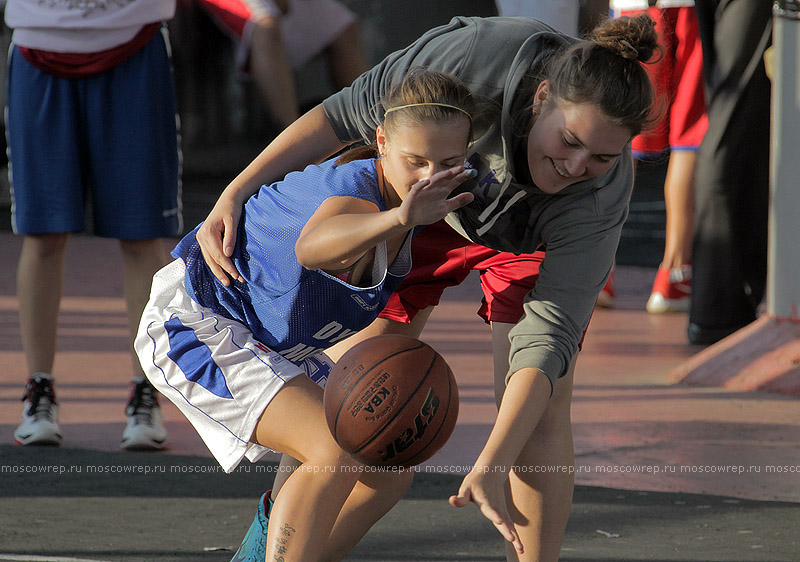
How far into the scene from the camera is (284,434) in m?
3.01

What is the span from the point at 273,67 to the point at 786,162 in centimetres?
436

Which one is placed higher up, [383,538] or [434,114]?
[434,114]

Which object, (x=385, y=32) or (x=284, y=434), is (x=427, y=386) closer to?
(x=284, y=434)

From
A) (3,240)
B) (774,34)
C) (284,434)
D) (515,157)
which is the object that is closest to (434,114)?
(515,157)

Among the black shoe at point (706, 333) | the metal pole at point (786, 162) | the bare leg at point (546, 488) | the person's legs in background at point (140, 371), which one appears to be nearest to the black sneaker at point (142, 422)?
the person's legs in background at point (140, 371)

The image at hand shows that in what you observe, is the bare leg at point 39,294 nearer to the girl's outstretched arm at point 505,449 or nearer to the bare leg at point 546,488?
the bare leg at point 546,488

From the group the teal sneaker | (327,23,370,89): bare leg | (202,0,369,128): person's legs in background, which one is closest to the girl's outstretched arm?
the teal sneaker

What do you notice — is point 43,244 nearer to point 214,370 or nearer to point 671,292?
point 214,370

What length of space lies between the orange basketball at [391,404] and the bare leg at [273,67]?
5775 mm

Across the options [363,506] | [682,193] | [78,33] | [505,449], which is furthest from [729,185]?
[505,449]

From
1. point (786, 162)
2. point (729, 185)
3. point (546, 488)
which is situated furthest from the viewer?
point (729, 185)

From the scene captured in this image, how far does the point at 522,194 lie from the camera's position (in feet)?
10.3

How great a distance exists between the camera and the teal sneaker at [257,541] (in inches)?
126

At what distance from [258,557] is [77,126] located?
6.63 ft
